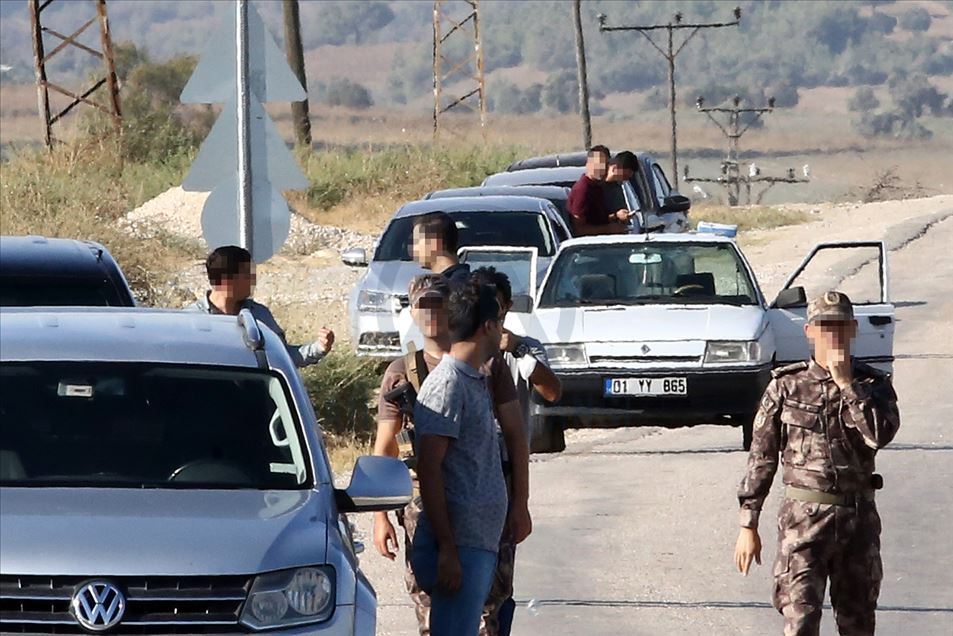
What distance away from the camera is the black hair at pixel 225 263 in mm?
9367

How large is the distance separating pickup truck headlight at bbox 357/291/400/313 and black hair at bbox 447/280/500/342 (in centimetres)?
1018

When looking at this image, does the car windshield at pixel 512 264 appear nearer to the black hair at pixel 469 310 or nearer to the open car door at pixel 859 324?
the open car door at pixel 859 324

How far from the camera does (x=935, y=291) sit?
93.0 ft

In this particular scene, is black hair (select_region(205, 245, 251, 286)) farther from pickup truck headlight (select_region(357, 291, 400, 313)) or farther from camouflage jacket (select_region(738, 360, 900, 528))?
pickup truck headlight (select_region(357, 291, 400, 313))

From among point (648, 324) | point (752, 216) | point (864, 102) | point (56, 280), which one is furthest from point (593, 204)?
point (864, 102)

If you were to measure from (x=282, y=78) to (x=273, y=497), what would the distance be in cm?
465

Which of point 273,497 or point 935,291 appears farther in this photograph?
point 935,291

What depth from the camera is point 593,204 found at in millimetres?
17594

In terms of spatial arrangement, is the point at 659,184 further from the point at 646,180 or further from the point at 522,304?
the point at 522,304

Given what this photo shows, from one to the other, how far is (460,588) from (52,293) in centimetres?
432

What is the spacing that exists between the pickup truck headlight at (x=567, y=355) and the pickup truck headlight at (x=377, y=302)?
3.35 m

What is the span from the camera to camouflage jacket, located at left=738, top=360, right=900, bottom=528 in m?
7.34

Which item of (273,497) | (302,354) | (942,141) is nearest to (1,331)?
(273,497)

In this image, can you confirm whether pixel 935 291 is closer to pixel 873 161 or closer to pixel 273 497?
pixel 273 497
